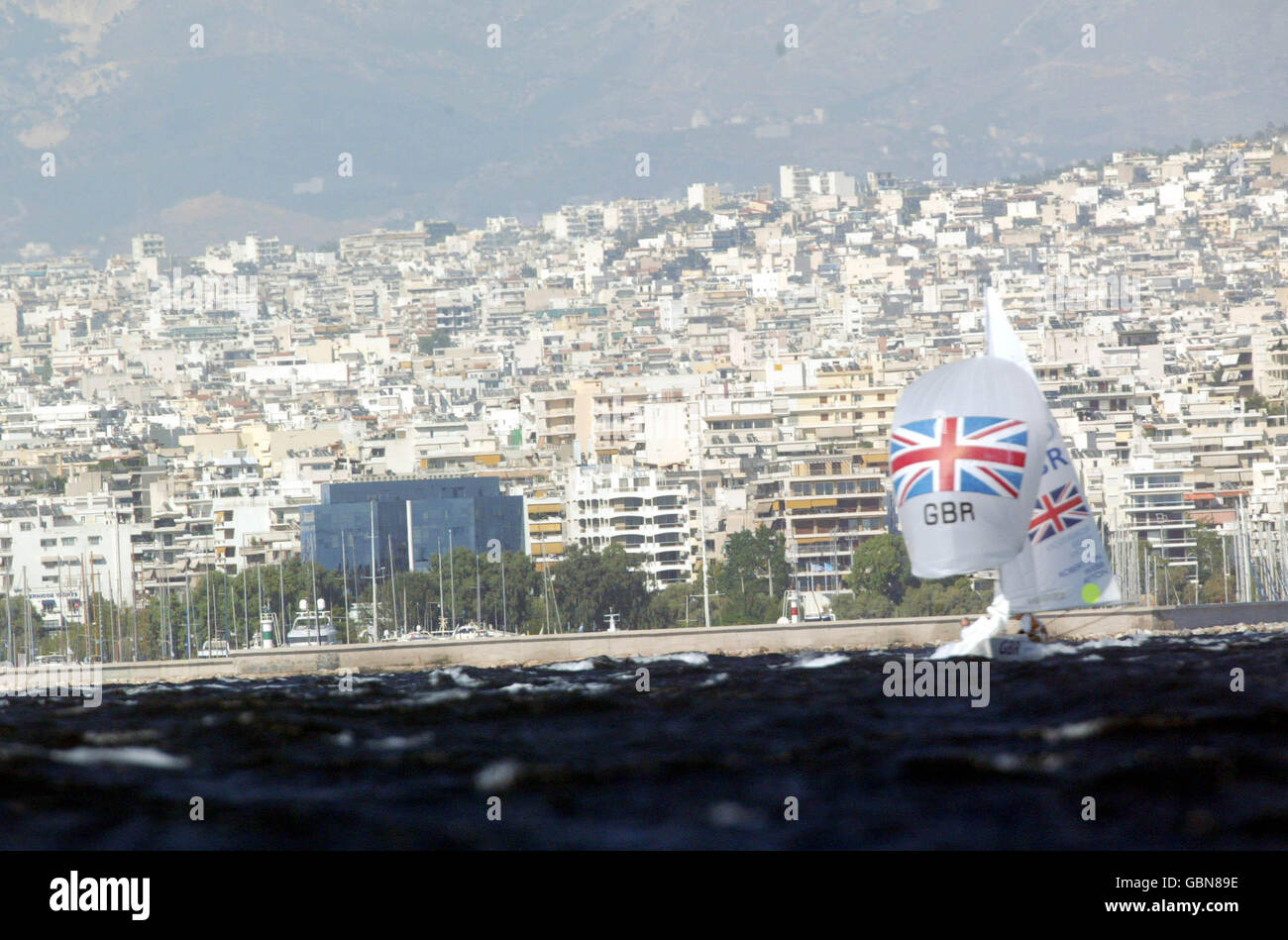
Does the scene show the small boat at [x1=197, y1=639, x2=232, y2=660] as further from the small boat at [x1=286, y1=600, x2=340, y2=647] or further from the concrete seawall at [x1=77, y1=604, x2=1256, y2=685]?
the concrete seawall at [x1=77, y1=604, x2=1256, y2=685]

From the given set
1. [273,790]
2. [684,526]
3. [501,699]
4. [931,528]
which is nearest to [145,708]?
[501,699]

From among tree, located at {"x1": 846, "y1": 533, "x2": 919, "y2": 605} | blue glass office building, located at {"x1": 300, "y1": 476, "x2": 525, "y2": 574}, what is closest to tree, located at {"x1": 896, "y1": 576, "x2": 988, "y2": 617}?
tree, located at {"x1": 846, "y1": 533, "x2": 919, "y2": 605}

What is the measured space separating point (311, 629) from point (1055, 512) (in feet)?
209

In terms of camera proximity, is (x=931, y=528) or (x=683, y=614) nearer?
(x=931, y=528)

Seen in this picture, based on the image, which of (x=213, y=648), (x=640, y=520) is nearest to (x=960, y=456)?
(x=213, y=648)

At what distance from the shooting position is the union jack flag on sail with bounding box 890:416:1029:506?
3266 cm

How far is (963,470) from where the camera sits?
1284 inches

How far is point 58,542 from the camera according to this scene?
383 ft

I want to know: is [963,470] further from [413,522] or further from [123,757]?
[413,522]

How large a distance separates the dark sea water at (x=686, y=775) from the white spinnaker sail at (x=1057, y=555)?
1177 cm

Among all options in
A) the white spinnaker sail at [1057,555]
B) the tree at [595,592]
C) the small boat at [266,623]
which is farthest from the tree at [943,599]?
the white spinnaker sail at [1057,555]

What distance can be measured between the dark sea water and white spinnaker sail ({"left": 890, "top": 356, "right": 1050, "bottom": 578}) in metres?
8.02
